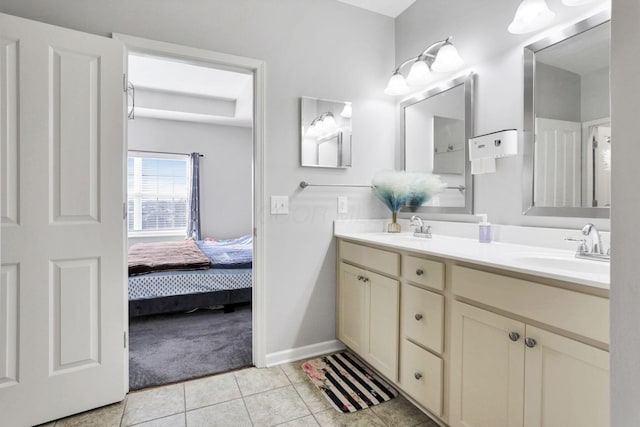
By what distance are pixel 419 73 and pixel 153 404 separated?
99.7 inches

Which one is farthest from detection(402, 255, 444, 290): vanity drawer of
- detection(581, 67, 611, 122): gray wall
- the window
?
the window

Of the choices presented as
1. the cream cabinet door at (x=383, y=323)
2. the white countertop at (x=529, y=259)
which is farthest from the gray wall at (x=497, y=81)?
the cream cabinet door at (x=383, y=323)

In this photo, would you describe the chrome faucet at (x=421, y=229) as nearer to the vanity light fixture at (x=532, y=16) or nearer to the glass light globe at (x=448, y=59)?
the glass light globe at (x=448, y=59)

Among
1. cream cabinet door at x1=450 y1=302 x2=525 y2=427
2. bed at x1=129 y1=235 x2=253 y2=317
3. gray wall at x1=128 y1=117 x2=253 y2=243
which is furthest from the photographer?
gray wall at x1=128 y1=117 x2=253 y2=243

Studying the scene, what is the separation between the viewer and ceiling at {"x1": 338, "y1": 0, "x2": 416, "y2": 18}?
7.98 ft

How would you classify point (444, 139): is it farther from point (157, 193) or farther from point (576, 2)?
point (157, 193)

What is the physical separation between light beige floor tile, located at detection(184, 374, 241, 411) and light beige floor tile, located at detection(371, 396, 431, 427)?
784mm

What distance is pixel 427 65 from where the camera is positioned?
2252mm

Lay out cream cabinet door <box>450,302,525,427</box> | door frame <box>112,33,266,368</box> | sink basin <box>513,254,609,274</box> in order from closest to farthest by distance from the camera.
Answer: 1. cream cabinet door <box>450,302,525,427</box>
2. sink basin <box>513,254,609,274</box>
3. door frame <box>112,33,266,368</box>

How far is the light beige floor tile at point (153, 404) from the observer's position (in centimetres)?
170

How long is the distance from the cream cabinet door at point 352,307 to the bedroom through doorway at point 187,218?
28.2 inches

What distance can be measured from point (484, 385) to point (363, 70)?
2.15 m

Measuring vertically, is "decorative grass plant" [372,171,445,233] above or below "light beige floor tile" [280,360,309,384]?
above

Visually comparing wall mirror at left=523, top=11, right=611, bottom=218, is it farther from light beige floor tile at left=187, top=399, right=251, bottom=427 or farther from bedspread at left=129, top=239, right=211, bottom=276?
bedspread at left=129, top=239, right=211, bottom=276
